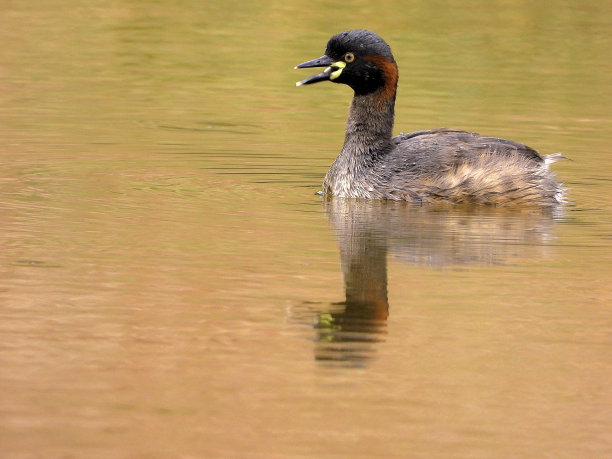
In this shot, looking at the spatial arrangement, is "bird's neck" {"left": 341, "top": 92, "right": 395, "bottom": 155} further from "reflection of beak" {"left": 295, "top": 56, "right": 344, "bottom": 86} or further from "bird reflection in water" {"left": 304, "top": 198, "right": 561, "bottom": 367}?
"bird reflection in water" {"left": 304, "top": 198, "right": 561, "bottom": 367}

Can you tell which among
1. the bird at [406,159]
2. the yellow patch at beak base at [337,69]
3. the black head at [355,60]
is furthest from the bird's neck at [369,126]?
the yellow patch at beak base at [337,69]

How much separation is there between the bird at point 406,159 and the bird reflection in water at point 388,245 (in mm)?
137

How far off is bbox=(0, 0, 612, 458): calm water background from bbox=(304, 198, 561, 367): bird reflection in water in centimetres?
3

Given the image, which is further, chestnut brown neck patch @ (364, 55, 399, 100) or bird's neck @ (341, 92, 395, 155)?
chestnut brown neck patch @ (364, 55, 399, 100)

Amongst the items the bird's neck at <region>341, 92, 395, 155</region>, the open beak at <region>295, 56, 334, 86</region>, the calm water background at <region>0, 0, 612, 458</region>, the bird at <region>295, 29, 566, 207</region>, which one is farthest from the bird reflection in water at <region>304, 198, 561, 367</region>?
the open beak at <region>295, 56, 334, 86</region>

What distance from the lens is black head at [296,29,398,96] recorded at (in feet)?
41.7

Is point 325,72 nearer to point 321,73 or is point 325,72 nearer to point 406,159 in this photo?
point 321,73

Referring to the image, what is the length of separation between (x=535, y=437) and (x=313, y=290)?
2676 mm

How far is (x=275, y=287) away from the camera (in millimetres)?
8859

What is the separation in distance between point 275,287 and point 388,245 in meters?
1.64

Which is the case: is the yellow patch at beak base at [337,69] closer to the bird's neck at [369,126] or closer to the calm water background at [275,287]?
the bird's neck at [369,126]

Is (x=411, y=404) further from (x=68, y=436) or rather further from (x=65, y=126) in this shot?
(x=65, y=126)

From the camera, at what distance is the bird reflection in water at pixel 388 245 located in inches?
312

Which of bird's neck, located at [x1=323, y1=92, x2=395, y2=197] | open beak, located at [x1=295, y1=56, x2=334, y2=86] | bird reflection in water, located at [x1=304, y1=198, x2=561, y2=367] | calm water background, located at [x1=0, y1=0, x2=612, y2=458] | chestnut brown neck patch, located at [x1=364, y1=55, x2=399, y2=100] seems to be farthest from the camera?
chestnut brown neck patch, located at [x1=364, y1=55, x2=399, y2=100]
